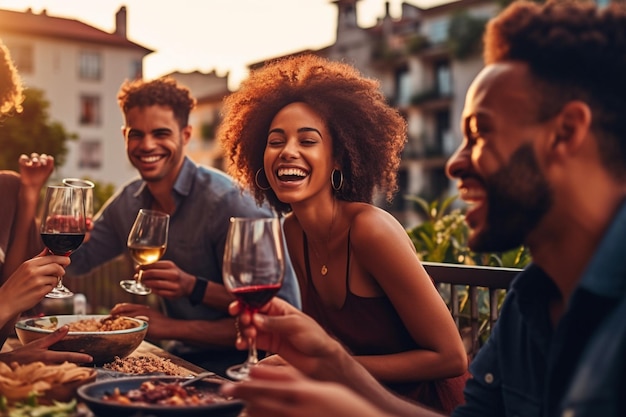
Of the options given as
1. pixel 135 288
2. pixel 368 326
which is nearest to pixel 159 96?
pixel 135 288

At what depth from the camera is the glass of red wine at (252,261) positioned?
1.84m

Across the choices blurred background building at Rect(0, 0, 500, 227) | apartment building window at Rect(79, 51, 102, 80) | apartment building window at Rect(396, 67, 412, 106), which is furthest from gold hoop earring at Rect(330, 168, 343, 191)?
apartment building window at Rect(79, 51, 102, 80)

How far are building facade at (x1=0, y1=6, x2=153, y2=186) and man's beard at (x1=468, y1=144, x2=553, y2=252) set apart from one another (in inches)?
1748

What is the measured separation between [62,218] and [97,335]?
15.9 inches

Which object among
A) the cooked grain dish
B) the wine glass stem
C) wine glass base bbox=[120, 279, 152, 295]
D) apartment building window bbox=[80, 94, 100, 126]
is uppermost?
apartment building window bbox=[80, 94, 100, 126]

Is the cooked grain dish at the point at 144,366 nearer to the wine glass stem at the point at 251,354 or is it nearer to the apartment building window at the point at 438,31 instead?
the wine glass stem at the point at 251,354

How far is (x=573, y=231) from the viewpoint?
170cm

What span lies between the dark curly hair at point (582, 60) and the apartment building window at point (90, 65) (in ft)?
154

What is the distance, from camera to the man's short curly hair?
3.77 meters

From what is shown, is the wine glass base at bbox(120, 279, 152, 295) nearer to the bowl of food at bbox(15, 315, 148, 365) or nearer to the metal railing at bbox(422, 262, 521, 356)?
the bowl of food at bbox(15, 315, 148, 365)

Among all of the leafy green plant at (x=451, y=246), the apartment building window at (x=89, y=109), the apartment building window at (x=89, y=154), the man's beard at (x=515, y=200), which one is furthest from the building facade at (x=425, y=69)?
the man's beard at (x=515, y=200)

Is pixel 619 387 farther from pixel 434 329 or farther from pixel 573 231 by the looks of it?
pixel 434 329

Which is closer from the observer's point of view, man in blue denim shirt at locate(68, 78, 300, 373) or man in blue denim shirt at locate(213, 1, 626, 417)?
man in blue denim shirt at locate(213, 1, 626, 417)

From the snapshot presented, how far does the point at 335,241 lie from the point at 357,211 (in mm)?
136
